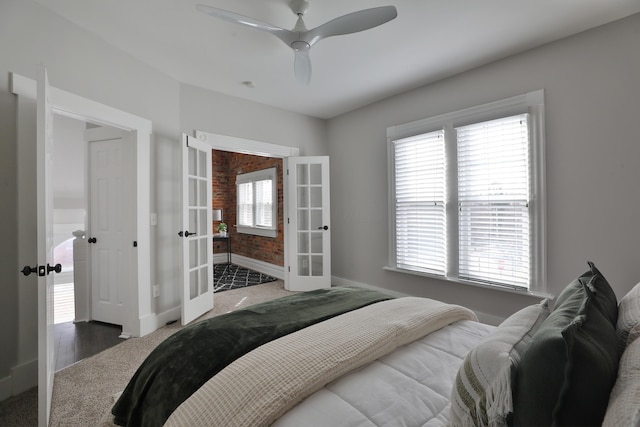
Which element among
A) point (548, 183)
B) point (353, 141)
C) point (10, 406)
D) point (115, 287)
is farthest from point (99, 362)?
point (548, 183)

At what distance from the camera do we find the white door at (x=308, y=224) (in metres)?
4.50

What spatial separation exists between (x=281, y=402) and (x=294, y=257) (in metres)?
3.64

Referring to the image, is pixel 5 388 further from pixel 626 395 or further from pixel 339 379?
pixel 626 395

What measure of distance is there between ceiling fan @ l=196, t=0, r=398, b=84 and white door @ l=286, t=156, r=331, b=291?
2.18 metres

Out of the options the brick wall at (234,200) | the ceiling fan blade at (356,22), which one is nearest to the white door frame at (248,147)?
the brick wall at (234,200)

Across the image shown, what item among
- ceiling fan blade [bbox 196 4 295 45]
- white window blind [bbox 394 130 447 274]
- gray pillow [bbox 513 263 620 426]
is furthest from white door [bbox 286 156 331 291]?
gray pillow [bbox 513 263 620 426]

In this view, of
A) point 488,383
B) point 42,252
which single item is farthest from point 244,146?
point 488,383

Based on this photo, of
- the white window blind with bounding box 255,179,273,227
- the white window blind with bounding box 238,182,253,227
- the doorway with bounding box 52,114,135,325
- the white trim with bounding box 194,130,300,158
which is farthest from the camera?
the white window blind with bounding box 238,182,253,227

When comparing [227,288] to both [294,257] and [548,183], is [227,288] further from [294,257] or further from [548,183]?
[548,183]

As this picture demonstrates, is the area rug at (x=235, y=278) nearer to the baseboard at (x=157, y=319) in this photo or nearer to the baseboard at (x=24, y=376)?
the baseboard at (x=157, y=319)

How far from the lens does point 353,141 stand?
445 cm

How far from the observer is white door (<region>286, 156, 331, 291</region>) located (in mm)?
4496

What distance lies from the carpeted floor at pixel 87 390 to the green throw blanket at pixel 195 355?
0.38 meters

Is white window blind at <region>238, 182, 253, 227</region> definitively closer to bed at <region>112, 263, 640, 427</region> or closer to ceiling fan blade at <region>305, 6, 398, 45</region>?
ceiling fan blade at <region>305, 6, 398, 45</region>
